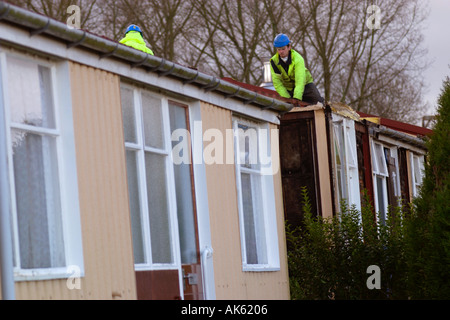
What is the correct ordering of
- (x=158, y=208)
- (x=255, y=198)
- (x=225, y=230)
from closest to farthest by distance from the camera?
(x=158, y=208)
(x=225, y=230)
(x=255, y=198)

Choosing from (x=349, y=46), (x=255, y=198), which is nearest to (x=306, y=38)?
(x=349, y=46)

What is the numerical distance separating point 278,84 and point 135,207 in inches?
303

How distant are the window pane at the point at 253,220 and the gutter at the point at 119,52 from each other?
1043 mm

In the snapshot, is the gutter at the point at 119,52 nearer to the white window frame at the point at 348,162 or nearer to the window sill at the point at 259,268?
the window sill at the point at 259,268

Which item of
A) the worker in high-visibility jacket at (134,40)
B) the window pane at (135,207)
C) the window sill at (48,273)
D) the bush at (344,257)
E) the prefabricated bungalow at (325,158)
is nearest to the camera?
the window sill at (48,273)

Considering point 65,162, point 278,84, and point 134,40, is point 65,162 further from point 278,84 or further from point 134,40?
point 278,84

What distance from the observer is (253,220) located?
1262 centimetres

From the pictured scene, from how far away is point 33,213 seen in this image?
8.15 meters

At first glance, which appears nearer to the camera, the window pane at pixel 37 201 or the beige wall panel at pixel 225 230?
the window pane at pixel 37 201

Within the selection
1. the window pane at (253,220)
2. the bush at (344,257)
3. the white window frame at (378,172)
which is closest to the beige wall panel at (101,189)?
the window pane at (253,220)

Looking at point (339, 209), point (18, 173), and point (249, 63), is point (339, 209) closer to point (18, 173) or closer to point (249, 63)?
point (18, 173)

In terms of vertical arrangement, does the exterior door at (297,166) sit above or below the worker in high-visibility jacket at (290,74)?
below

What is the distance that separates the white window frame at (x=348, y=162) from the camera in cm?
1691

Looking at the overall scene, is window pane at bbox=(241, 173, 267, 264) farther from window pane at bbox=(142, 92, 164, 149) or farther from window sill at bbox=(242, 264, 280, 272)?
window pane at bbox=(142, 92, 164, 149)
